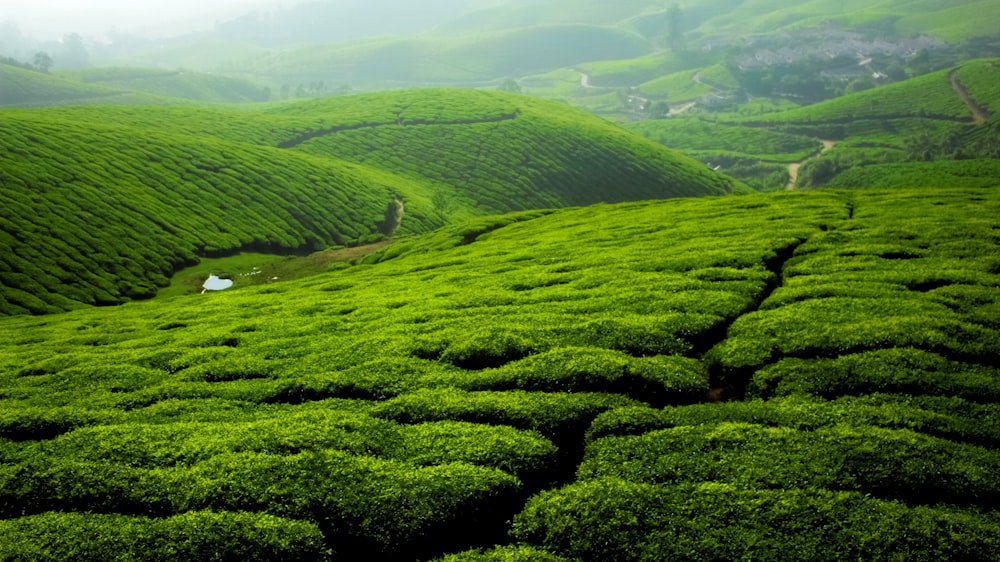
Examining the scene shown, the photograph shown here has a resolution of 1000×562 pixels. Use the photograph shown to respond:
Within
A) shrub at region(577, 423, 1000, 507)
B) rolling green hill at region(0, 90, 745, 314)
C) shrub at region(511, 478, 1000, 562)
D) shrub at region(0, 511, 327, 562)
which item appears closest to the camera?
shrub at region(511, 478, 1000, 562)

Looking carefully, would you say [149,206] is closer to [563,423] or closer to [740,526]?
[563,423]

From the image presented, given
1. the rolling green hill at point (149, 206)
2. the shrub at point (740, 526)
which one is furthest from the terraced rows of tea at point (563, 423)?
the rolling green hill at point (149, 206)

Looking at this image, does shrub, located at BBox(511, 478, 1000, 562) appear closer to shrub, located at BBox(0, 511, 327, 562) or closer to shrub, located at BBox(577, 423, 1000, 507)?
shrub, located at BBox(577, 423, 1000, 507)

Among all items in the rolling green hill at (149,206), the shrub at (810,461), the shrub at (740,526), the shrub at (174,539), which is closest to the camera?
the shrub at (740,526)

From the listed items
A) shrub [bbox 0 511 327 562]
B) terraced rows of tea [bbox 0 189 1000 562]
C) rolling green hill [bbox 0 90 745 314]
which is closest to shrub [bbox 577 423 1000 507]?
terraced rows of tea [bbox 0 189 1000 562]

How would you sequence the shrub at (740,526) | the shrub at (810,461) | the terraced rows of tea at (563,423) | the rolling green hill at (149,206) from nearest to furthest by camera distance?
1. the shrub at (740,526)
2. the terraced rows of tea at (563,423)
3. the shrub at (810,461)
4. the rolling green hill at (149,206)

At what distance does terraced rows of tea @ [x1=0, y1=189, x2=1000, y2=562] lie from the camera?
70.2ft

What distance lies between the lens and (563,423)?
91.9 feet

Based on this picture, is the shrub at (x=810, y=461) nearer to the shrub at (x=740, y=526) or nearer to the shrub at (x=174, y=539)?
the shrub at (x=740, y=526)

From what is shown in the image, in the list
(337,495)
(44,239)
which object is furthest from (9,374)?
(44,239)

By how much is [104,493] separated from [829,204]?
7704cm

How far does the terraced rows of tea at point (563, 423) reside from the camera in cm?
2139

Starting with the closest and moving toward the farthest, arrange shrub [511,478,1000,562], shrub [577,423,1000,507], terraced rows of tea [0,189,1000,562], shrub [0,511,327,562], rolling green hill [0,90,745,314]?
shrub [511,478,1000,562], terraced rows of tea [0,189,1000,562], shrub [577,423,1000,507], shrub [0,511,327,562], rolling green hill [0,90,745,314]

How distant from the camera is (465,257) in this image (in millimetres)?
75375
